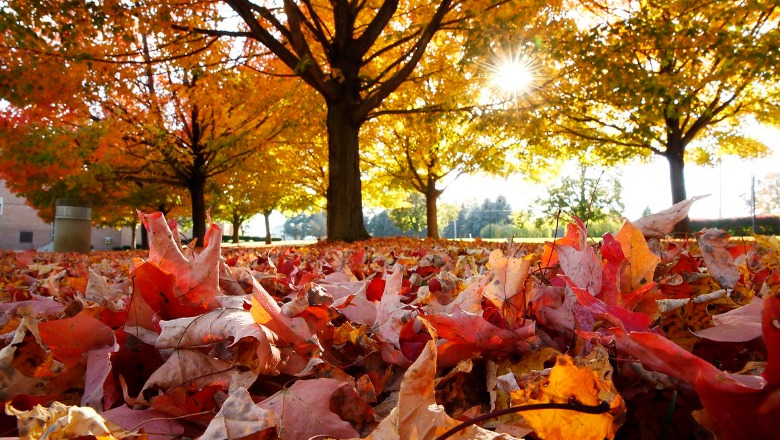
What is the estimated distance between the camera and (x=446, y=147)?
66.8 feet

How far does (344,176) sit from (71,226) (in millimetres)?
8424

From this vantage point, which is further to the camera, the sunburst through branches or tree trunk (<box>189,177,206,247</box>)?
tree trunk (<box>189,177,206,247</box>)

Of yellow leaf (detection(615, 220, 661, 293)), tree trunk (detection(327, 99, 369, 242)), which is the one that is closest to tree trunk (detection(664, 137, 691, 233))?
tree trunk (detection(327, 99, 369, 242))

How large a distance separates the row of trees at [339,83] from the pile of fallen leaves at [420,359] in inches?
281

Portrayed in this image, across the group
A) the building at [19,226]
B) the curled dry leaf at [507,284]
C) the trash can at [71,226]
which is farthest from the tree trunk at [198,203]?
the building at [19,226]

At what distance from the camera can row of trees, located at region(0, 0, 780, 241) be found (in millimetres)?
8281

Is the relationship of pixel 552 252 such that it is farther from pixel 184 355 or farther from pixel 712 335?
pixel 184 355

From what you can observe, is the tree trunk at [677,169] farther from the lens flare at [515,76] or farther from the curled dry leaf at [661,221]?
the curled dry leaf at [661,221]

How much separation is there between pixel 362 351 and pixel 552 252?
0.63 meters

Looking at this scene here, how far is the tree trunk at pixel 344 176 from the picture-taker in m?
9.92

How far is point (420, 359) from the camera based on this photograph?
64cm

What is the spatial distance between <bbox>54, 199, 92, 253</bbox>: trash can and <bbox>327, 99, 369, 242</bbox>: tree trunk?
7668 mm

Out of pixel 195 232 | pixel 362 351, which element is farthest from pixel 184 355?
pixel 195 232

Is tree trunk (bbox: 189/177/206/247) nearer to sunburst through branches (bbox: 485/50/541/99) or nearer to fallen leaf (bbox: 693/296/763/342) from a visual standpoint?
sunburst through branches (bbox: 485/50/541/99)
